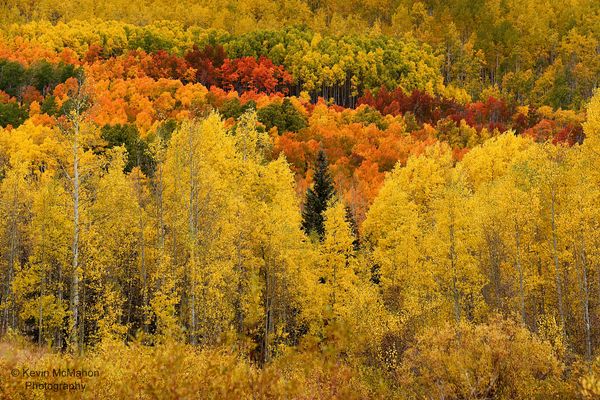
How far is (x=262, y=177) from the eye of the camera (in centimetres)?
3581

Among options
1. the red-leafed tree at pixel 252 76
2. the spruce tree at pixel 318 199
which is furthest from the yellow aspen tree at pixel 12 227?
the red-leafed tree at pixel 252 76

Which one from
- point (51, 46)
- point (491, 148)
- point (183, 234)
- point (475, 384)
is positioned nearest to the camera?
point (475, 384)

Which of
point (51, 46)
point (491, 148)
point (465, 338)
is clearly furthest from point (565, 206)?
point (51, 46)

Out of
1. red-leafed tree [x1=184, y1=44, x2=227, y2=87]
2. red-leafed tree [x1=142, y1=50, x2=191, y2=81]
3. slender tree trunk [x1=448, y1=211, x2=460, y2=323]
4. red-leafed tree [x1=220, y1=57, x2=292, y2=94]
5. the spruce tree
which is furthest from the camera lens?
red-leafed tree [x1=184, y1=44, x2=227, y2=87]

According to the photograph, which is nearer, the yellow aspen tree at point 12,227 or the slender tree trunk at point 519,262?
the slender tree trunk at point 519,262

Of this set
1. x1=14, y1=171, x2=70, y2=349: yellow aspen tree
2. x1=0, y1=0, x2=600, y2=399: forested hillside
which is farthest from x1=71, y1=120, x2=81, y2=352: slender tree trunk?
x1=14, y1=171, x2=70, y2=349: yellow aspen tree

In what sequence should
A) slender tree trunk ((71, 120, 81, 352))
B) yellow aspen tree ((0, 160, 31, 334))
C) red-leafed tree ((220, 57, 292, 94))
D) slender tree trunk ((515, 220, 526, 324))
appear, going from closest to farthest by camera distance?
slender tree trunk ((71, 120, 81, 352)), slender tree trunk ((515, 220, 526, 324)), yellow aspen tree ((0, 160, 31, 334)), red-leafed tree ((220, 57, 292, 94))

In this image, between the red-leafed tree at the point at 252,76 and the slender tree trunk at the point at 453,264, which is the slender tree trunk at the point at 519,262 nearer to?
the slender tree trunk at the point at 453,264

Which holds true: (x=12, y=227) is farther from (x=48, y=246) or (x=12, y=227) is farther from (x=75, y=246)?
(x=75, y=246)

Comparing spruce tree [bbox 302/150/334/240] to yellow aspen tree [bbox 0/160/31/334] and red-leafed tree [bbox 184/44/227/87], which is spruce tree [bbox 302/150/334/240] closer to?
yellow aspen tree [bbox 0/160/31/334]

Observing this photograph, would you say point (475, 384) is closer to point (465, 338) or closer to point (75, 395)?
point (465, 338)

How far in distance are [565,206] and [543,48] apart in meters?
185

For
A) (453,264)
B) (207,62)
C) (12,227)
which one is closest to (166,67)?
(207,62)

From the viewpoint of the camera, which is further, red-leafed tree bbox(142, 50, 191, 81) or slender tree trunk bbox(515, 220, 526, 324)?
red-leafed tree bbox(142, 50, 191, 81)
